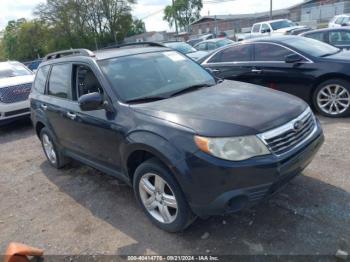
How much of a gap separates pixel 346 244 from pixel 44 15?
188 feet

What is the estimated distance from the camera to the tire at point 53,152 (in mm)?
5176

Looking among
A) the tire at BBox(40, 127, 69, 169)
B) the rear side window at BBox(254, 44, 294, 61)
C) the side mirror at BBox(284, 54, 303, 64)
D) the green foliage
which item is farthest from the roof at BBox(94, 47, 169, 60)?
the green foliage

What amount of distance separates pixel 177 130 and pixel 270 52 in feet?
15.3

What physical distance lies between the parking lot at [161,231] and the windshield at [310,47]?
1.98 m

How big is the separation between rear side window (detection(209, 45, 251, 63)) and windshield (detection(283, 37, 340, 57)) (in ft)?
2.71

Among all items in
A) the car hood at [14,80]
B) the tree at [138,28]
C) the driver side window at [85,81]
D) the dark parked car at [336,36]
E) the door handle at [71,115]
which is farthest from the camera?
the tree at [138,28]

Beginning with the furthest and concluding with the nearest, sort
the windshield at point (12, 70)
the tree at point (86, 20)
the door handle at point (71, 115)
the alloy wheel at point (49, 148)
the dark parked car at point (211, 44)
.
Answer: the tree at point (86, 20) < the dark parked car at point (211, 44) < the windshield at point (12, 70) < the alloy wheel at point (49, 148) < the door handle at point (71, 115)

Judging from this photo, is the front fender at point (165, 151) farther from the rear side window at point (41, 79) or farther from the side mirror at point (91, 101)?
the rear side window at point (41, 79)

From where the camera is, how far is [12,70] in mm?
9883

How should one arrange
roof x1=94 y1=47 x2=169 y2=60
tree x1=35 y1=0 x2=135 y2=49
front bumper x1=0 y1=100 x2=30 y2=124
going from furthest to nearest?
tree x1=35 y1=0 x2=135 y2=49 < front bumper x1=0 y1=100 x2=30 y2=124 < roof x1=94 y1=47 x2=169 y2=60

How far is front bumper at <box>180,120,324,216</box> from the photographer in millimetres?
2688

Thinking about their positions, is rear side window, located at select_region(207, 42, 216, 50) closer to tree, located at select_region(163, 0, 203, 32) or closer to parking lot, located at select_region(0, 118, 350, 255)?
parking lot, located at select_region(0, 118, 350, 255)

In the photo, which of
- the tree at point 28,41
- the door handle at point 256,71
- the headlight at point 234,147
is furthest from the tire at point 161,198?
the tree at point 28,41

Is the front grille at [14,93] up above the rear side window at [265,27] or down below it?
below
